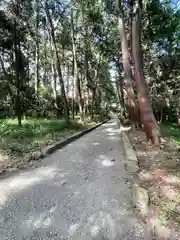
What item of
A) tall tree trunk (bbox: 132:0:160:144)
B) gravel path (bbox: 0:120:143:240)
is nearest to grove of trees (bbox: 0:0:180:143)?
tall tree trunk (bbox: 132:0:160:144)

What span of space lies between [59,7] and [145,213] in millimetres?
14465

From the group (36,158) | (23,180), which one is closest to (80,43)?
(36,158)

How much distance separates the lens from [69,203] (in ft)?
11.9

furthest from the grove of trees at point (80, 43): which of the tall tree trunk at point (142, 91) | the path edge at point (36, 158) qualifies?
the path edge at point (36, 158)

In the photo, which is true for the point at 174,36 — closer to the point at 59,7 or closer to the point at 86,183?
the point at 59,7

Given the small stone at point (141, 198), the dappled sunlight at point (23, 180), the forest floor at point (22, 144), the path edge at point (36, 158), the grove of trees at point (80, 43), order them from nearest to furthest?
1. the small stone at point (141, 198)
2. the dappled sunlight at point (23, 180)
3. the path edge at point (36, 158)
4. the forest floor at point (22, 144)
5. the grove of trees at point (80, 43)

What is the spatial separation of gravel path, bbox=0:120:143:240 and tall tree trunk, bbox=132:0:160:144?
2.01m

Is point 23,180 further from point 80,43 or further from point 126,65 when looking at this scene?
point 80,43

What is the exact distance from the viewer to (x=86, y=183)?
4480mm

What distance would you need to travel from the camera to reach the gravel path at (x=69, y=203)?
2840mm

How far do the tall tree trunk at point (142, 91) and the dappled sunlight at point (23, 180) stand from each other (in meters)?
3.37

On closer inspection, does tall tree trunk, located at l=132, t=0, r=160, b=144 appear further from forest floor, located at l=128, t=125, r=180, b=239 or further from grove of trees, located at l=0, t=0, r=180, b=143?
grove of trees, located at l=0, t=0, r=180, b=143

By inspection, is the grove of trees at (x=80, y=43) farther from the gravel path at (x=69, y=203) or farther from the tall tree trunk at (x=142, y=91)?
the gravel path at (x=69, y=203)

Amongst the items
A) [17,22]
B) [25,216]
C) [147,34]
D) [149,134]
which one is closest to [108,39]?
[147,34]
